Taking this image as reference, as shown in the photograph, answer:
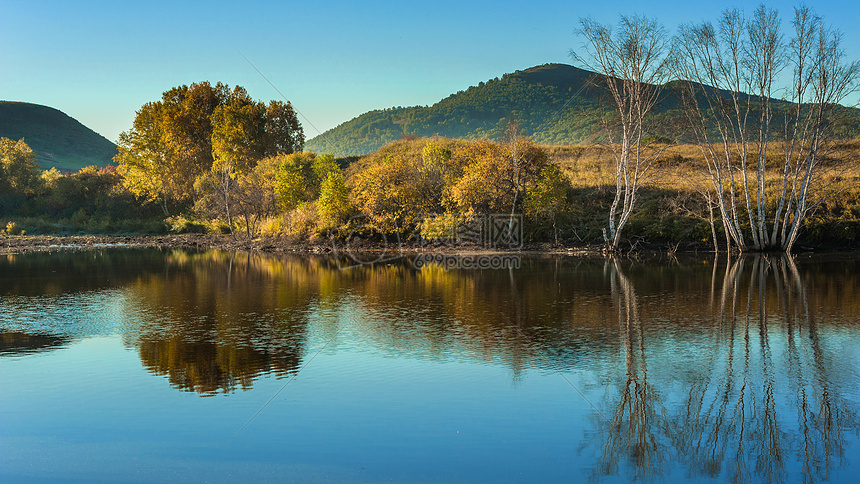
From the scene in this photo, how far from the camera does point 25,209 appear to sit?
6456 centimetres

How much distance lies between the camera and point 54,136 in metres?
132

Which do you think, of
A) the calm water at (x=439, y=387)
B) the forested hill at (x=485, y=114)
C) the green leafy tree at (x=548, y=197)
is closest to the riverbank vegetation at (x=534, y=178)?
the green leafy tree at (x=548, y=197)

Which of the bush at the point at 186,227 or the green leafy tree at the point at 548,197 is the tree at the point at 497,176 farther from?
the bush at the point at 186,227

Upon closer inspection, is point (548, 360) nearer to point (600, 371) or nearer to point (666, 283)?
point (600, 371)

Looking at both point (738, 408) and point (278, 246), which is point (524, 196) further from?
point (738, 408)

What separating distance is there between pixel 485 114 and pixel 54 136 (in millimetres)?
95317

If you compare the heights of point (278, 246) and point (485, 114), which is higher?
point (485, 114)

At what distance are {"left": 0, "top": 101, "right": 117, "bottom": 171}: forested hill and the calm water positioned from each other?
118129 mm

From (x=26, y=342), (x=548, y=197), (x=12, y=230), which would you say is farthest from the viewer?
(x=12, y=230)

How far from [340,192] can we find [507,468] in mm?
37296

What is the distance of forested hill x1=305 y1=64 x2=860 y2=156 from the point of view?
116m

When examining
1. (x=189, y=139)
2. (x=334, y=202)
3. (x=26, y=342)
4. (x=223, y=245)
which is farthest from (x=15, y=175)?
(x=26, y=342)

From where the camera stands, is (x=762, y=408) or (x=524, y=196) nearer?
(x=762, y=408)

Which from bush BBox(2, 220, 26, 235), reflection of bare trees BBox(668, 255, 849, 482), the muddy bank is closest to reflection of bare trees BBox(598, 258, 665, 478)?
reflection of bare trees BBox(668, 255, 849, 482)
